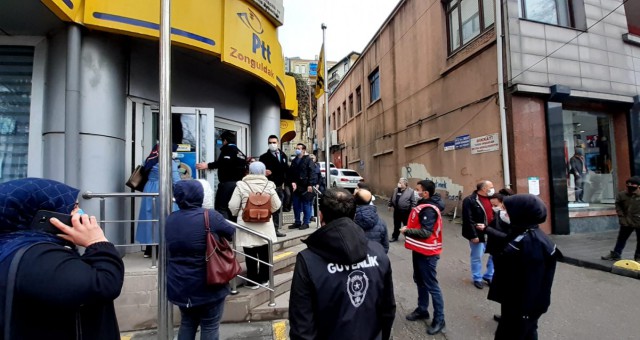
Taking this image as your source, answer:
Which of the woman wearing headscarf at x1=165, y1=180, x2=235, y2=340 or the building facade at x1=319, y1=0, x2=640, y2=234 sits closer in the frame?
the woman wearing headscarf at x1=165, y1=180, x2=235, y2=340

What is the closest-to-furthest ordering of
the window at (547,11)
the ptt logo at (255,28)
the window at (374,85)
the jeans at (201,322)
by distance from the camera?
the jeans at (201,322) < the ptt logo at (255,28) < the window at (547,11) < the window at (374,85)

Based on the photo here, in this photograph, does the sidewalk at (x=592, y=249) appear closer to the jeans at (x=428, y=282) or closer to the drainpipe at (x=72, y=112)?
the jeans at (x=428, y=282)

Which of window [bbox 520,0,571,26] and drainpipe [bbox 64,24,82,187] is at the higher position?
window [bbox 520,0,571,26]

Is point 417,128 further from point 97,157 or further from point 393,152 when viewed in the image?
point 97,157

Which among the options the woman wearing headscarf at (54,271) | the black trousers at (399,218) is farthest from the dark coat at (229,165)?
the black trousers at (399,218)

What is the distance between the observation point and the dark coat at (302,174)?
6.34m

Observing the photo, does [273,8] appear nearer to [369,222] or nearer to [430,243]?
[369,222]

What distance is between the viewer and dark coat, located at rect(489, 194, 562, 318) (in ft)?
8.16

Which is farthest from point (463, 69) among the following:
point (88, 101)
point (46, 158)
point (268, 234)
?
point (46, 158)

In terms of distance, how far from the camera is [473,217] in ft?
16.0

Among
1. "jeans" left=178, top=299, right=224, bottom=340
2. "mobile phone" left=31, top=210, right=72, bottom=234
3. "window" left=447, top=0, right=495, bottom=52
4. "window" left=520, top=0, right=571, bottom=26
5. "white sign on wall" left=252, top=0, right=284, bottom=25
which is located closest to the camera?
"mobile phone" left=31, top=210, right=72, bottom=234

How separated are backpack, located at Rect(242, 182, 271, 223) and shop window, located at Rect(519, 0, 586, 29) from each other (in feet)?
30.5

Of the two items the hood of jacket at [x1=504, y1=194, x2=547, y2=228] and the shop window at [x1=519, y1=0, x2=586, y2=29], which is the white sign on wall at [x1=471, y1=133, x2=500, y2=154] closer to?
the shop window at [x1=519, y1=0, x2=586, y2=29]

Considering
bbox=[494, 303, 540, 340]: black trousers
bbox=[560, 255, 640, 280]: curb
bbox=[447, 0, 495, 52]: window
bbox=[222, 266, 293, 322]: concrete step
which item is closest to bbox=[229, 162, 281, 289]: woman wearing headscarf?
bbox=[222, 266, 293, 322]: concrete step
